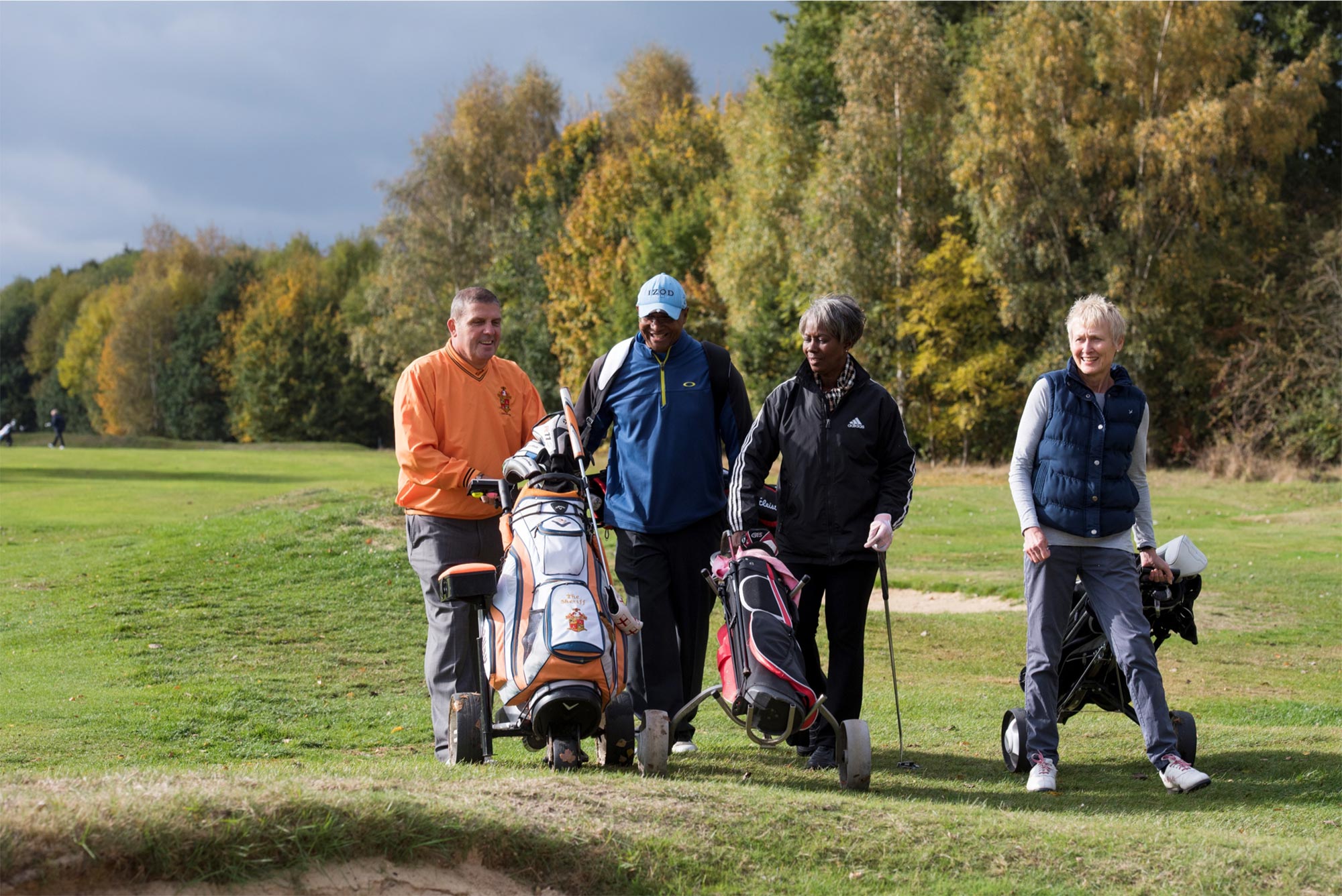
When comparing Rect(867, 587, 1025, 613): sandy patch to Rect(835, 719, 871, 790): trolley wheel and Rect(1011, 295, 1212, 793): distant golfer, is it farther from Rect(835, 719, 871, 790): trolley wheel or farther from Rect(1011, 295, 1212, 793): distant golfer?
Rect(835, 719, 871, 790): trolley wheel

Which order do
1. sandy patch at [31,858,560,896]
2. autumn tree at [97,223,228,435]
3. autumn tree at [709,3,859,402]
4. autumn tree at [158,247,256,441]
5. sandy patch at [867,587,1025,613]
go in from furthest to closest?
autumn tree at [97,223,228,435], autumn tree at [158,247,256,441], autumn tree at [709,3,859,402], sandy patch at [867,587,1025,613], sandy patch at [31,858,560,896]

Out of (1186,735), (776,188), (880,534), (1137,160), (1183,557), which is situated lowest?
(1186,735)

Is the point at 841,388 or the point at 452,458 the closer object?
the point at 841,388

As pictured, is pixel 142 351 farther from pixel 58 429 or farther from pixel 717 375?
pixel 717 375

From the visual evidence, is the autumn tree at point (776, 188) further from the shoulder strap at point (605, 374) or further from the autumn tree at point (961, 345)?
the shoulder strap at point (605, 374)

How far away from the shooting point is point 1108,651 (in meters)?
6.35

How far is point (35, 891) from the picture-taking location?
3.48 metres

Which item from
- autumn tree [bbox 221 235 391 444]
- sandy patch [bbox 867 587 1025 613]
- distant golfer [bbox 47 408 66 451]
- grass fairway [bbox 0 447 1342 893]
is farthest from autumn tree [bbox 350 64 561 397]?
sandy patch [bbox 867 587 1025 613]

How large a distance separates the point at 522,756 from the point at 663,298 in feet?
8.69

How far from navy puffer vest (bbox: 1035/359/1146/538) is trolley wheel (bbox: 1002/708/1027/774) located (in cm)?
103

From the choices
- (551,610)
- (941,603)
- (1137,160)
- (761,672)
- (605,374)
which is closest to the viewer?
(761,672)

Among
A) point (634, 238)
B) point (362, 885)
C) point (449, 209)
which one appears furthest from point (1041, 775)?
point (449, 209)

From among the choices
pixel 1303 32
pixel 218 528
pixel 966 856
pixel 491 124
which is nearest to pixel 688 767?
pixel 966 856

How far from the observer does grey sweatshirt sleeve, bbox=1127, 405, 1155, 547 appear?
6094 millimetres
